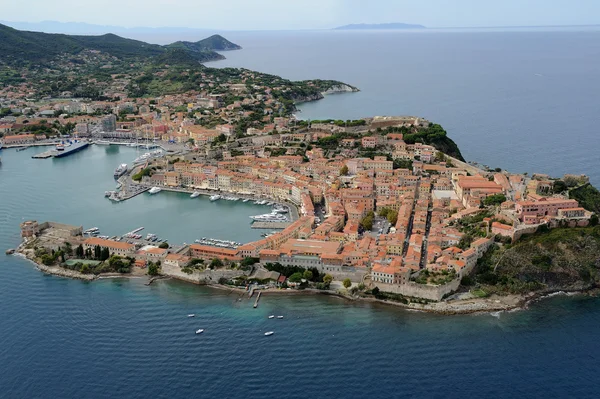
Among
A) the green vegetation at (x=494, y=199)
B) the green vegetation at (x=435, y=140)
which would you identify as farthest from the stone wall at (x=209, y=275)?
the green vegetation at (x=435, y=140)

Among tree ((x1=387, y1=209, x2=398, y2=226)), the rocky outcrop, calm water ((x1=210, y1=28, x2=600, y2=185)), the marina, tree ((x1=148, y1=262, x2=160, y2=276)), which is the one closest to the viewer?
tree ((x1=148, y1=262, x2=160, y2=276))

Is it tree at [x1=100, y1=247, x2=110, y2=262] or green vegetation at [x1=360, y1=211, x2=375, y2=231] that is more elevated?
green vegetation at [x1=360, y1=211, x2=375, y2=231]

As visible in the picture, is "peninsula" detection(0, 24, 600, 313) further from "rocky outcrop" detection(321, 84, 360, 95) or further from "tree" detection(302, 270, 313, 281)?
"rocky outcrop" detection(321, 84, 360, 95)

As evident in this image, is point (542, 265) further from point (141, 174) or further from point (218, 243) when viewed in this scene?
point (141, 174)

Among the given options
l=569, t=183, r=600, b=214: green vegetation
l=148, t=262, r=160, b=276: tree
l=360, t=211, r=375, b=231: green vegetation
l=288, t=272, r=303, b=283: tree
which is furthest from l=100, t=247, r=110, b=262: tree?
l=569, t=183, r=600, b=214: green vegetation

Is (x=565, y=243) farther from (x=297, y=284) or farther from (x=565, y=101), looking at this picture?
(x=565, y=101)

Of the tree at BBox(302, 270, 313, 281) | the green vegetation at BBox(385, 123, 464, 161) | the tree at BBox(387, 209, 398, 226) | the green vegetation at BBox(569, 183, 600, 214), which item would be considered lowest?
the tree at BBox(302, 270, 313, 281)
